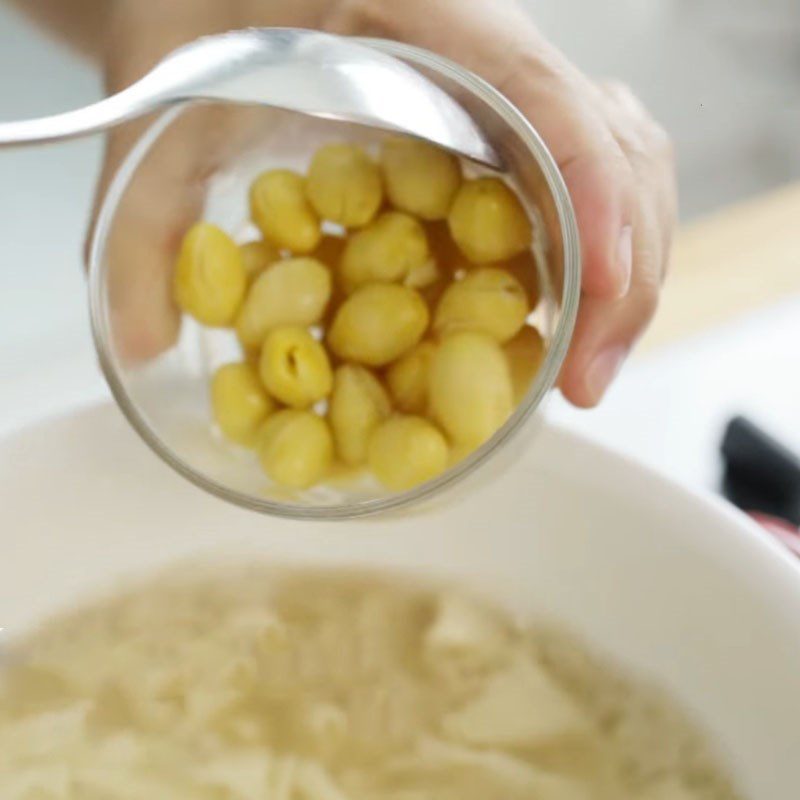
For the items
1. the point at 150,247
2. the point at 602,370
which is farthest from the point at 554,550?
the point at 150,247

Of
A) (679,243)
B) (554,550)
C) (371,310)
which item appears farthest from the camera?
(679,243)

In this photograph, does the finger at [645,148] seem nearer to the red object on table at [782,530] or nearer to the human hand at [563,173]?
the human hand at [563,173]

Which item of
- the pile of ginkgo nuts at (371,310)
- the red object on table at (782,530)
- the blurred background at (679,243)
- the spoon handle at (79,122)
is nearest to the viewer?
the spoon handle at (79,122)

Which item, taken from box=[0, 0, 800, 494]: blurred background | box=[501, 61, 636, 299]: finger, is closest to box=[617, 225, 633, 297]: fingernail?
box=[501, 61, 636, 299]: finger

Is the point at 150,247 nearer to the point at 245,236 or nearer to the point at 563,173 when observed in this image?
the point at 245,236

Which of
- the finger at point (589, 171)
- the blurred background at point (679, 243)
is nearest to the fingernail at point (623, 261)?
the finger at point (589, 171)

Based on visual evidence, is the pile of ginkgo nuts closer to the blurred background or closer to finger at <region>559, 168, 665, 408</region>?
finger at <region>559, 168, 665, 408</region>
